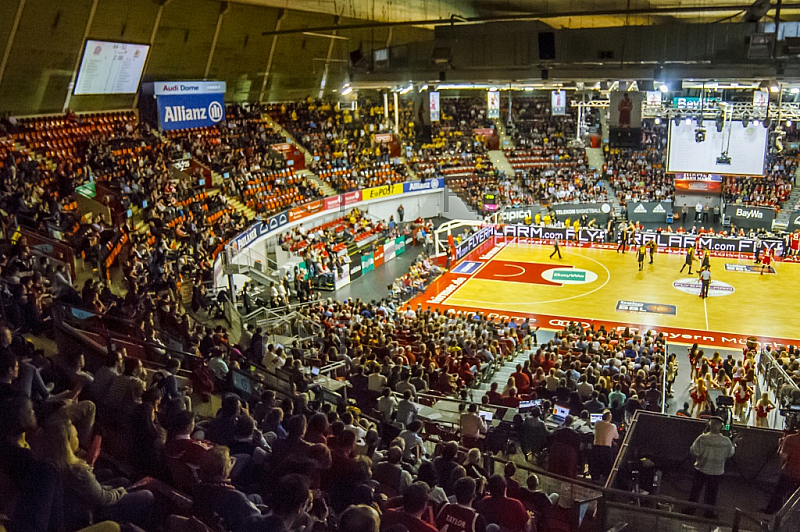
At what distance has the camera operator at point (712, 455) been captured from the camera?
26.1 feet

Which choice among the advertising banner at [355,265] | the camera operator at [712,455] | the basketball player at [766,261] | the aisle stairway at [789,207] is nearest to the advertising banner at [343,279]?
the advertising banner at [355,265]

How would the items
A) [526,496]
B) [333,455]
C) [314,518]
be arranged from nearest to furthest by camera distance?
[314,518] → [333,455] → [526,496]

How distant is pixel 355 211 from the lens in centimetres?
3619

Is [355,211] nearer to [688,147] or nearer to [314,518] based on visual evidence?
[688,147]

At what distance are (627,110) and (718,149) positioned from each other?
23.7 feet

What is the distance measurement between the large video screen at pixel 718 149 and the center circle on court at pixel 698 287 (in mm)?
6980

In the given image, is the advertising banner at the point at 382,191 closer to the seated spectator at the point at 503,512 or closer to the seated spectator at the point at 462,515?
the seated spectator at the point at 503,512

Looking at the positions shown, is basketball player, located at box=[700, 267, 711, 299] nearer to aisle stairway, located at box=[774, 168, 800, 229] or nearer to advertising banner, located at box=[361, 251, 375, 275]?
aisle stairway, located at box=[774, 168, 800, 229]

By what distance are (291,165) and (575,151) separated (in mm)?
20872

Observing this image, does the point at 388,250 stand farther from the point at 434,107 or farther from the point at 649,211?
the point at 649,211

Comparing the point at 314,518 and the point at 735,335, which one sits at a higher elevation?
the point at 314,518

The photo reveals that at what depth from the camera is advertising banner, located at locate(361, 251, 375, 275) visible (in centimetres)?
3118

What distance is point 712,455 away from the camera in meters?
7.98

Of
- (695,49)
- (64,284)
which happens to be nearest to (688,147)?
(695,49)
